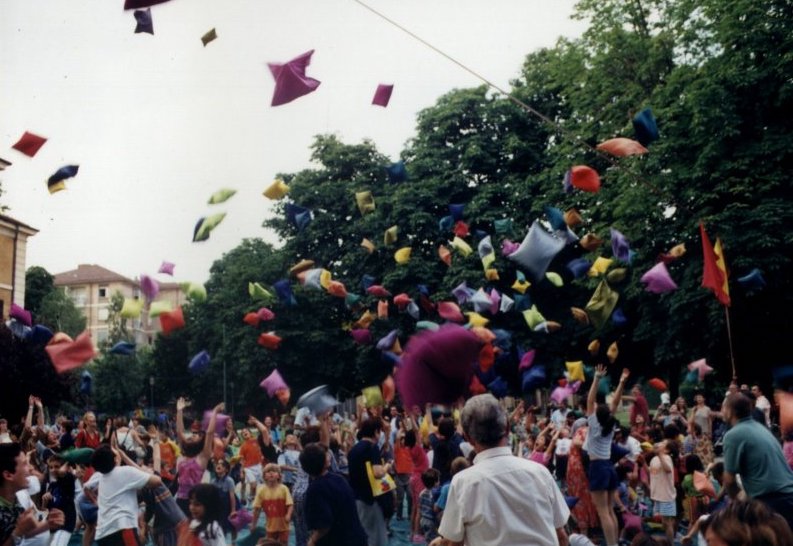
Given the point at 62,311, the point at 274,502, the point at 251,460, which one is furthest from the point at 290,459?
the point at 62,311

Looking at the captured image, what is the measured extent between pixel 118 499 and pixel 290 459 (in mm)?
5570

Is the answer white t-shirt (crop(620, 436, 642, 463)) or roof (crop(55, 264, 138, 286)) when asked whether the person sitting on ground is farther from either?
roof (crop(55, 264, 138, 286))

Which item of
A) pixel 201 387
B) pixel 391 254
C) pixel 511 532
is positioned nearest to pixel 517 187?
pixel 391 254

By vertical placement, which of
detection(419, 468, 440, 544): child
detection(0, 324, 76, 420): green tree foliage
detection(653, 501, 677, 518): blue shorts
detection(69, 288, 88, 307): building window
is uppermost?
detection(69, 288, 88, 307): building window

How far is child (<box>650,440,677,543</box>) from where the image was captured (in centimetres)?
1123

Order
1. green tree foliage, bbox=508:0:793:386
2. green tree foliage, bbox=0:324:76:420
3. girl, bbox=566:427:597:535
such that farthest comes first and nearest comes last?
green tree foliage, bbox=0:324:76:420 < green tree foliage, bbox=508:0:793:386 < girl, bbox=566:427:597:535

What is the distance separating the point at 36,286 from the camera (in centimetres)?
7119

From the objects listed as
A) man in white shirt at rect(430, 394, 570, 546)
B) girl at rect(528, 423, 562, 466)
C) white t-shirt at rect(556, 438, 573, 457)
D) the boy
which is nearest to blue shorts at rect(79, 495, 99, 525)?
the boy

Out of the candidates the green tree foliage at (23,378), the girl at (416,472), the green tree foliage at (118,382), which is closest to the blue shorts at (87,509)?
the girl at (416,472)

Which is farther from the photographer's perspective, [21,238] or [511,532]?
[21,238]

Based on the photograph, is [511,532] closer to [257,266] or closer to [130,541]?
[130,541]

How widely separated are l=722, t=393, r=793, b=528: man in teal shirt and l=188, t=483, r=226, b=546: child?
3934mm

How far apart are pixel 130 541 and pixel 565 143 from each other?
20.0 metres

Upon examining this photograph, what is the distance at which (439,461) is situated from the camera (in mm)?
9961
